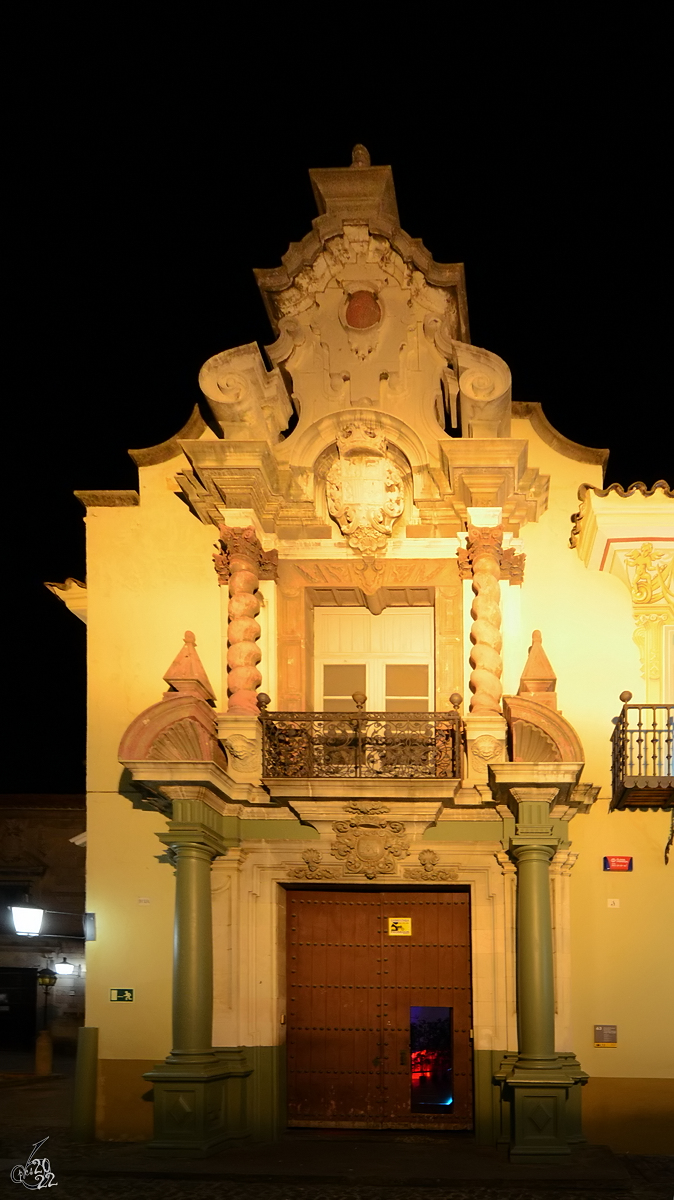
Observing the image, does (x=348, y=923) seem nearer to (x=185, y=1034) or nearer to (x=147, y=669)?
(x=185, y=1034)

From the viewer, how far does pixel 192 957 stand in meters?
14.3

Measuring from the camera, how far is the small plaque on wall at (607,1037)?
15039 millimetres

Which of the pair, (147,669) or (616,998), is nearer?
(616,998)

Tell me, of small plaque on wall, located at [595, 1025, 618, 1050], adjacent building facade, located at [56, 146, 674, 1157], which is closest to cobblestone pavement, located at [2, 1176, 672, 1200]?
adjacent building facade, located at [56, 146, 674, 1157]

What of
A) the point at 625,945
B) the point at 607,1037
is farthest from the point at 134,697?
the point at 607,1037

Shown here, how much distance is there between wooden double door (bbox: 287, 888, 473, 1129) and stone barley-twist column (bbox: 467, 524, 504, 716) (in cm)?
244

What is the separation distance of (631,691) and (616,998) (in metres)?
3.42

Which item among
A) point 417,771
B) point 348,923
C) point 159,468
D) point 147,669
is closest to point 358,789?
point 417,771

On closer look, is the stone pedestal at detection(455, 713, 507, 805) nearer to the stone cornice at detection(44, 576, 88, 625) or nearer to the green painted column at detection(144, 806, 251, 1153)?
the green painted column at detection(144, 806, 251, 1153)

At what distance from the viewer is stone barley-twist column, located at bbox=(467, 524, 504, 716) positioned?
15156 mm

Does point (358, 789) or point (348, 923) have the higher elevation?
point (358, 789)

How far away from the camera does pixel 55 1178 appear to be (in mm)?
12969

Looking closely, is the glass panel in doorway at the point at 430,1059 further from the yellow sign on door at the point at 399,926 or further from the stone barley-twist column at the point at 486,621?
the stone barley-twist column at the point at 486,621

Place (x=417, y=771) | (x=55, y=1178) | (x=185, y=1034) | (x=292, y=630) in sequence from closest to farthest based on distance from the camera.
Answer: (x=55, y=1178), (x=185, y=1034), (x=417, y=771), (x=292, y=630)
